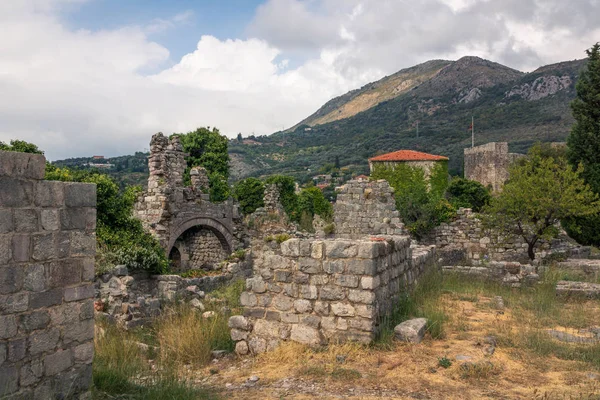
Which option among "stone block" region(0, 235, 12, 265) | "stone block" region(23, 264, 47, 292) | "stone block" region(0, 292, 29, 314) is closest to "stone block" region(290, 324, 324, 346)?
"stone block" region(23, 264, 47, 292)

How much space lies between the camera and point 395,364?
17.8 ft

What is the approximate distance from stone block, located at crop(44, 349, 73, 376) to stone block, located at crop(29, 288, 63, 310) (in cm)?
47

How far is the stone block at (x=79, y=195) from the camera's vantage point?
4453 mm

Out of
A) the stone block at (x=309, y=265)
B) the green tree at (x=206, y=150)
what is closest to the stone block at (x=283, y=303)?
the stone block at (x=309, y=265)

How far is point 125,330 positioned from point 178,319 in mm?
1258

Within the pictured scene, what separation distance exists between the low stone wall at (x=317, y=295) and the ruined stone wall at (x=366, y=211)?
7.27 meters

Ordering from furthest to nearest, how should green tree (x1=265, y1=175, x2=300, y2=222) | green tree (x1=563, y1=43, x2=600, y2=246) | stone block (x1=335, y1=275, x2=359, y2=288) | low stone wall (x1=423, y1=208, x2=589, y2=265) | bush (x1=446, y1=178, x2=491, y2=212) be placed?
bush (x1=446, y1=178, x2=491, y2=212), green tree (x1=265, y1=175, x2=300, y2=222), green tree (x1=563, y1=43, x2=600, y2=246), low stone wall (x1=423, y1=208, x2=589, y2=265), stone block (x1=335, y1=275, x2=359, y2=288)

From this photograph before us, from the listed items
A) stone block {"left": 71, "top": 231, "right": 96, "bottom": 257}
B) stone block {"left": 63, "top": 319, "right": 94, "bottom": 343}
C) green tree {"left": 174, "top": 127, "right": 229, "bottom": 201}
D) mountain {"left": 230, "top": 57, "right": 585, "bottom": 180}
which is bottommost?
stone block {"left": 63, "top": 319, "right": 94, "bottom": 343}

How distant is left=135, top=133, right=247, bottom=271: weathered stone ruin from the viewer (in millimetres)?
19281

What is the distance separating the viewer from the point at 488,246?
17.6 m

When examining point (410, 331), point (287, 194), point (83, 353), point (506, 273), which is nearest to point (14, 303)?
point (83, 353)

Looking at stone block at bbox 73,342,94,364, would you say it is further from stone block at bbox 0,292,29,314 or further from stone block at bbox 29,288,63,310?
stone block at bbox 0,292,29,314

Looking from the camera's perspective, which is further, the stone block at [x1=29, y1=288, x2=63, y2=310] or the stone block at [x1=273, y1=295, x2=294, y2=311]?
the stone block at [x1=273, y1=295, x2=294, y2=311]

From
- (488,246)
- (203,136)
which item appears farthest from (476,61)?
(488,246)
